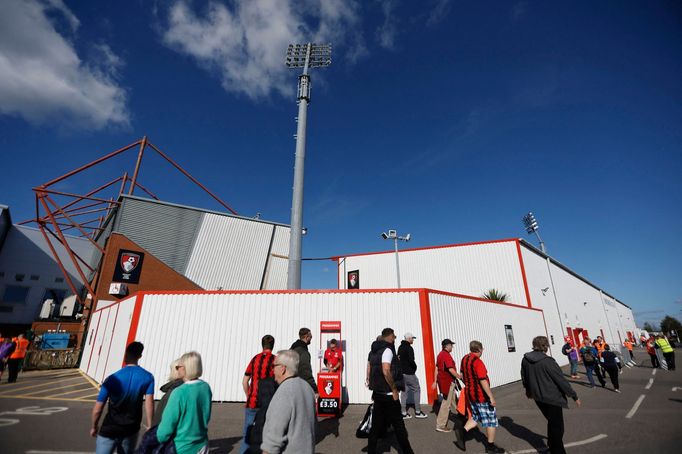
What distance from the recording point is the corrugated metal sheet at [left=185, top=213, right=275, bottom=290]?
81.1 feet

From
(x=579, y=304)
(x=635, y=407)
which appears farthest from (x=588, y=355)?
(x=579, y=304)

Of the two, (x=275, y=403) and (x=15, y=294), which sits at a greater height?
(x=15, y=294)

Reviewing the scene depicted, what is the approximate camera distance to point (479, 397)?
16.5 ft

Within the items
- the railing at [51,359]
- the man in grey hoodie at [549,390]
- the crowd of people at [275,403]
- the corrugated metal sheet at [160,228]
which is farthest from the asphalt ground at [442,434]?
the corrugated metal sheet at [160,228]

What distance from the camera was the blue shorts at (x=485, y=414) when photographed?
16.1 feet

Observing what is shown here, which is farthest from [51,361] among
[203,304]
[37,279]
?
[37,279]

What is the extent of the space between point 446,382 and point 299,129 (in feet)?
51.9

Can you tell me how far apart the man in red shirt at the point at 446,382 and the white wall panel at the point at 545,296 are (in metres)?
16.0

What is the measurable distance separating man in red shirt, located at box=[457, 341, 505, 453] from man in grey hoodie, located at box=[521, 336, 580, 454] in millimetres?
624

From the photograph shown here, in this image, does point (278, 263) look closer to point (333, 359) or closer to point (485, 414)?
point (333, 359)

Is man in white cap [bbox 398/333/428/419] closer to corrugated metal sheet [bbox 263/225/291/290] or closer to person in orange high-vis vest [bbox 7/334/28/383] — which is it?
person in orange high-vis vest [bbox 7/334/28/383]

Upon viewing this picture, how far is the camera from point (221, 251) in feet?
85.5

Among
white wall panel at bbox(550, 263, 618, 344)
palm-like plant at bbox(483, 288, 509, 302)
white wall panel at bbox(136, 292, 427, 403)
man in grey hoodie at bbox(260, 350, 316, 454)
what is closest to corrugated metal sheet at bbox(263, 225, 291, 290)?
palm-like plant at bbox(483, 288, 509, 302)

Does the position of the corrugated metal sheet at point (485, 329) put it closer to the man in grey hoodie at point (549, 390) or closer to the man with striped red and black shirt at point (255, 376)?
the man in grey hoodie at point (549, 390)
